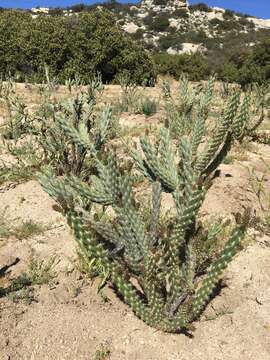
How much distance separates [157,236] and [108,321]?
0.68 metres

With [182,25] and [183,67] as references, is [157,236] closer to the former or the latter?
[183,67]

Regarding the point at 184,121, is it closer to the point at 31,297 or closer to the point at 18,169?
the point at 18,169

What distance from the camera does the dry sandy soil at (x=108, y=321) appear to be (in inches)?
126

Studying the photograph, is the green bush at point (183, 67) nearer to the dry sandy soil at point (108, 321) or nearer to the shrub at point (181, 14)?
the dry sandy soil at point (108, 321)

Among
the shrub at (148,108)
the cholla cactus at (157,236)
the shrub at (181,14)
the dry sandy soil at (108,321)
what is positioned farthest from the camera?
Result: the shrub at (181,14)

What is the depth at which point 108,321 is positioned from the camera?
3.42 m

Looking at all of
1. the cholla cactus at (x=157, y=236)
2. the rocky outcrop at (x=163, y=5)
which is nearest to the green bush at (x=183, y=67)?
the cholla cactus at (x=157, y=236)

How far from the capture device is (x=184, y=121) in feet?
22.8

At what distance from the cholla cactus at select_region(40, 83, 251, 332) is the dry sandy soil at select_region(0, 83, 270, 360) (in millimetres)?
150

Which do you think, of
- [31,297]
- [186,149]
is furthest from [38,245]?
[186,149]

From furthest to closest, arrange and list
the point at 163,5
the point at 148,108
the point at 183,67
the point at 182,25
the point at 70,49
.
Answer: the point at 163,5 → the point at 182,25 → the point at 183,67 → the point at 70,49 → the point at 148,108

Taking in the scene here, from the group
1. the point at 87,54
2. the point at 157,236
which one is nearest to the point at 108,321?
the point at 157,236

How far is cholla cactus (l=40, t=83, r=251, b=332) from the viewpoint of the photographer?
3059 millimetres

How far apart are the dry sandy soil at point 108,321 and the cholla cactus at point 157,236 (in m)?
0.15
